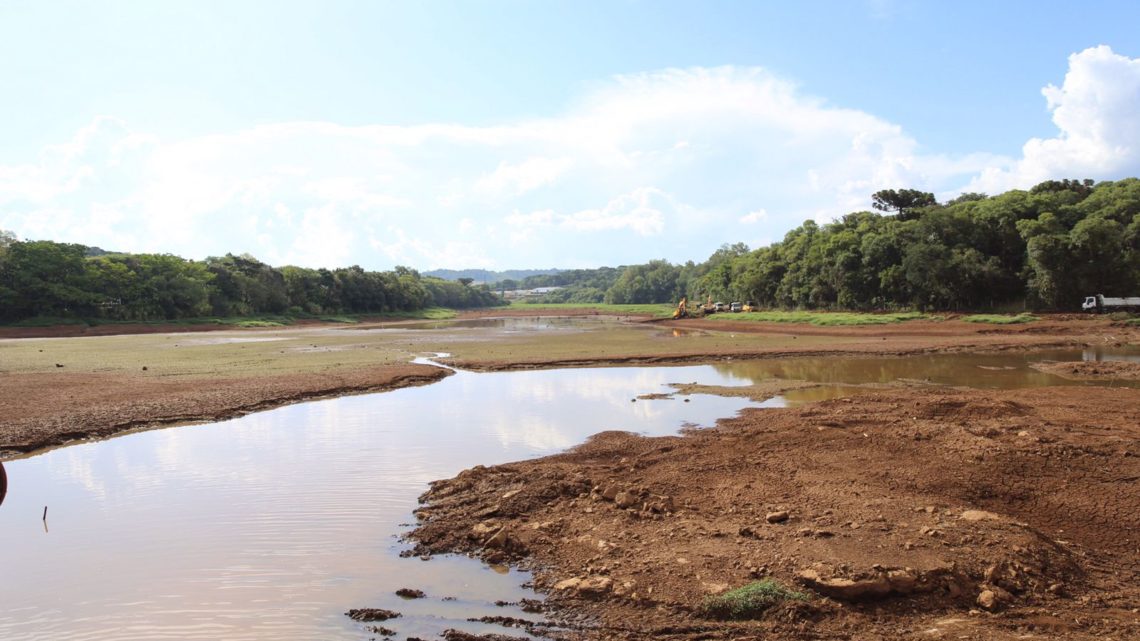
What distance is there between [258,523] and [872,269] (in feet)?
224

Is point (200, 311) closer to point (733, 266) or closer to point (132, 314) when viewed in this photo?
point (132, 314)

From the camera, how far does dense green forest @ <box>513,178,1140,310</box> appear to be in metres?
49.7

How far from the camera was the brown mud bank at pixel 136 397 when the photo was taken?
56.0ft

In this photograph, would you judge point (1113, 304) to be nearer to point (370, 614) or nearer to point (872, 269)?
point (872, 269)

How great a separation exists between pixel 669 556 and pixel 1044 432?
9.02 meters

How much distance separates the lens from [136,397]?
2183 cm

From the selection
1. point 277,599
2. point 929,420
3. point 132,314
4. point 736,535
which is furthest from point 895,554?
point 132,314

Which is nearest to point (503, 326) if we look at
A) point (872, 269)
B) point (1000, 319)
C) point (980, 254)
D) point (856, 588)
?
point (872, 269)

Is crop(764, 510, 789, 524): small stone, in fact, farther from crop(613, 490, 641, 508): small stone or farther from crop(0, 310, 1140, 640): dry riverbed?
crop(613, 490, 641, 508): small stone

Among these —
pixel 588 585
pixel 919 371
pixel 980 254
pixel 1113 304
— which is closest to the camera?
pixel 588 585

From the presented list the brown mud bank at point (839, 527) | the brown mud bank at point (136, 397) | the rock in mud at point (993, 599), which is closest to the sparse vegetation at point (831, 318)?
the brown mud bank at point (136, 397)

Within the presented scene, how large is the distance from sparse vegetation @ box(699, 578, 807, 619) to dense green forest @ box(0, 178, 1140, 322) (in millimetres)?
55426

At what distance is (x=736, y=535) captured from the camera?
27.0ft

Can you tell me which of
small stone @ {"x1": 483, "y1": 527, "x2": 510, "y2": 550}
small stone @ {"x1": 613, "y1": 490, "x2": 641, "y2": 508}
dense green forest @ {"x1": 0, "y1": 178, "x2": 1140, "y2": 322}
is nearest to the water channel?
small stone @ {"x1": 483, "y1": 527, "x2": 510, "y2": 550}
